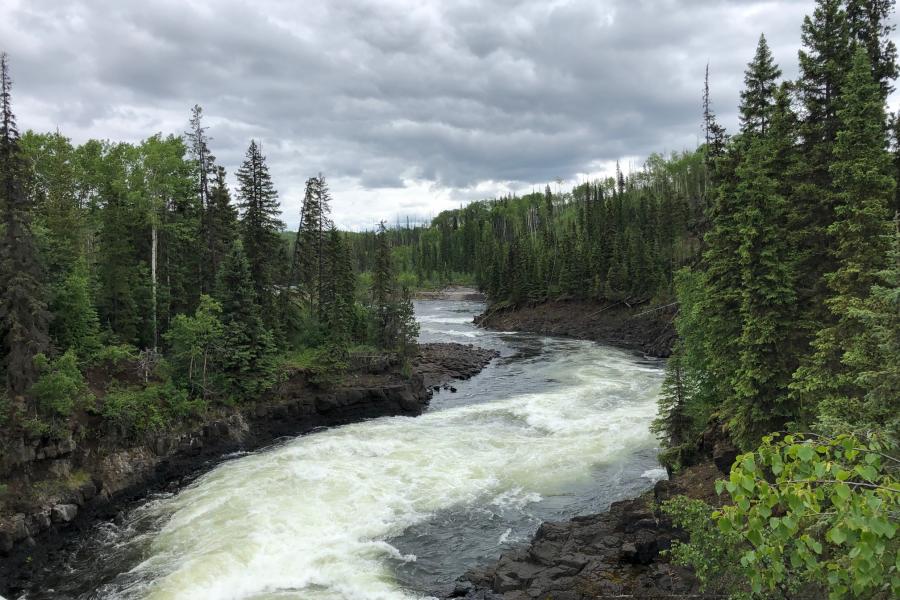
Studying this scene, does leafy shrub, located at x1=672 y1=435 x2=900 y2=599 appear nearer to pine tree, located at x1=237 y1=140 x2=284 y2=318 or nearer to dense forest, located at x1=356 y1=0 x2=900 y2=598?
dense forest, located at x1=356 y1=0 x2=900 y2=598

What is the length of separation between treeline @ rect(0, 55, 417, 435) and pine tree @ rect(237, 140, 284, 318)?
0.31ft

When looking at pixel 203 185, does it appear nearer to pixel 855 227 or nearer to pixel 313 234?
pixel 313 234

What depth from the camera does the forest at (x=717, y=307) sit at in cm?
459

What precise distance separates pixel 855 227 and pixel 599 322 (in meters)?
57.6

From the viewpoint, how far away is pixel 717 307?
1909 centimetres

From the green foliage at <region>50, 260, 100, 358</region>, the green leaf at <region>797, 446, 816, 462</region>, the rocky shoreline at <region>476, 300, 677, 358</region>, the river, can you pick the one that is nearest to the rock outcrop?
the river

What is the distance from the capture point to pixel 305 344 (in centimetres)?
4044

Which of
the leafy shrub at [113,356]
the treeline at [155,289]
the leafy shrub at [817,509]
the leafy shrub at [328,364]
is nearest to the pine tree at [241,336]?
the treeline at [155,289]

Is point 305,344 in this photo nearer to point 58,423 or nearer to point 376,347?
point 376,347

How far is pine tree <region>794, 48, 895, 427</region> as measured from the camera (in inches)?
535

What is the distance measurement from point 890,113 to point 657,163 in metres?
129

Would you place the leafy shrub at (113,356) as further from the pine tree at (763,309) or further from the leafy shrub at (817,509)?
the leafy shrub at (817,509)

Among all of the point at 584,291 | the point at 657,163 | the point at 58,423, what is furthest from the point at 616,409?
the point at 657,163

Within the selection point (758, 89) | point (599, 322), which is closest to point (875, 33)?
point (758, 89)
